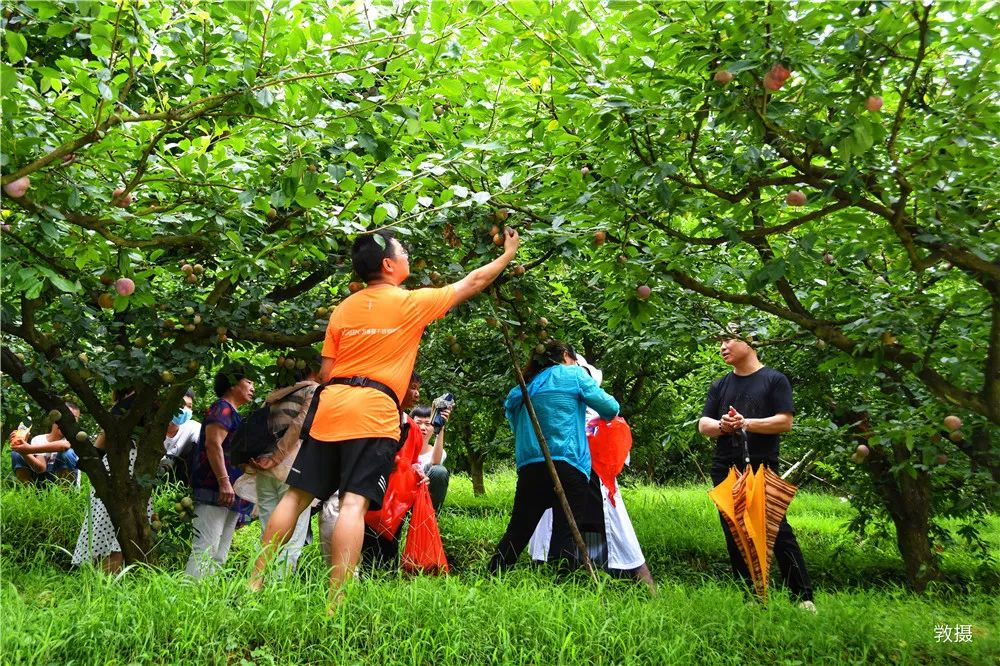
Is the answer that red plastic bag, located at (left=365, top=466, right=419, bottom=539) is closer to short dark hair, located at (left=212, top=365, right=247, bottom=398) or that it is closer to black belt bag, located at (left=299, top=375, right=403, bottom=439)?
short dark hair, located at (left=212, top=365, right=247, bottom=398)

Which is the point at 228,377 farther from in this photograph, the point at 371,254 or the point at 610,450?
the point at 610,450

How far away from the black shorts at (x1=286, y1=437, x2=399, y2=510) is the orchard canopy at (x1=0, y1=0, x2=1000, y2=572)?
78 centimetres

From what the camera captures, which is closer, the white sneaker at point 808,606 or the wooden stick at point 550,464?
the white sneaker at point 808,606

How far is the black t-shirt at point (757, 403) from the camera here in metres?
4.62

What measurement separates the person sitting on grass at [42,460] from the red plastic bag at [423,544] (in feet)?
12.0

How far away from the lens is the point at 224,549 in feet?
16.9

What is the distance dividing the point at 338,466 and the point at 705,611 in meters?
1.72

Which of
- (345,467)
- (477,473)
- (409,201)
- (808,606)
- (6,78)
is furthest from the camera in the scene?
(477,473)

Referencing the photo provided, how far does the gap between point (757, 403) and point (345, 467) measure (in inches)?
96.7

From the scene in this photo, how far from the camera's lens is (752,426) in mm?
4539

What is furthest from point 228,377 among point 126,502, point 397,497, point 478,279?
point 478,279

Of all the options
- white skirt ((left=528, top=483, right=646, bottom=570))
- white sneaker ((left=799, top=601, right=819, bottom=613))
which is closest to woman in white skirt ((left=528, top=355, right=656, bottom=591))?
white skirt ((left=528, top=483, right=646, bottom=570))

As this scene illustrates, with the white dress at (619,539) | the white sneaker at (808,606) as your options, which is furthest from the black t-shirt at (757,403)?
the white dress at (619,539)

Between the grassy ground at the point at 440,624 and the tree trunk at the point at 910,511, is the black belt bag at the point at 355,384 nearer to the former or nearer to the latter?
the grassy ground at the point at 440,624
